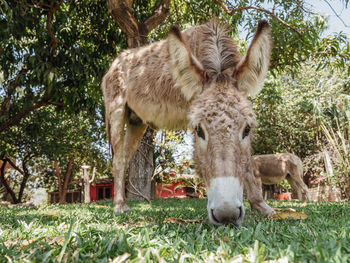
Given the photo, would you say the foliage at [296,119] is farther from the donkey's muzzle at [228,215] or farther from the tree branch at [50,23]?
the donkey's muzzle at [228,215]

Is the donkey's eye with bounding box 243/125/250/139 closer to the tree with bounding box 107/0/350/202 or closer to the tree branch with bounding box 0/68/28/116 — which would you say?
the tree with bounding box 107/0/350/202

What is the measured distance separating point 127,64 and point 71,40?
14.2 ft

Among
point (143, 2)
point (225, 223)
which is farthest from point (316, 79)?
point (225, 223)

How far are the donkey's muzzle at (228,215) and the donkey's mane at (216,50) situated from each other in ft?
4.22

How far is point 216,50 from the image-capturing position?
3.13 metres

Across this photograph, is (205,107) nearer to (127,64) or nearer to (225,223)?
(225,223)

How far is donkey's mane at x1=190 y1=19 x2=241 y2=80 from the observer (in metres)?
2.88

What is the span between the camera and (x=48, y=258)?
3.55 ft

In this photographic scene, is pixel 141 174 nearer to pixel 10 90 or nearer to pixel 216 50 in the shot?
Answer: pixel 216 50

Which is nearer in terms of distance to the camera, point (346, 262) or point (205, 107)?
point (346, 262)

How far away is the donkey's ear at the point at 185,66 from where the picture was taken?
8.61ft

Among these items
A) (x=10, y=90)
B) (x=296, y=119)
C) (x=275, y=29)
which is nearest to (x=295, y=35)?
(x=275, y=29)

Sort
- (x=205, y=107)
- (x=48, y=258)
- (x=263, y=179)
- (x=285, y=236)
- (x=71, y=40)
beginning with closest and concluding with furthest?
1. (x=48, y=258)
2. (x=285, y=236)
3. (x=205, y=107)
4. (x=71, y=40)
5. (x=263, y=179)

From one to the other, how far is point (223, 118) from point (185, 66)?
892 millimetres
